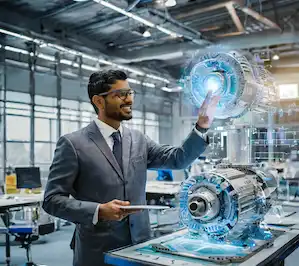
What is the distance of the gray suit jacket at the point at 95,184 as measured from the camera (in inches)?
67.9

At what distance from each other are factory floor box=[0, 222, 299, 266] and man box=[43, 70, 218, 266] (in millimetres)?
3255

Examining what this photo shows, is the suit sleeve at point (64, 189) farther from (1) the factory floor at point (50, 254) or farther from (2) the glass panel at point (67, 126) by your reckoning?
(2) the glass panel at point (67, 126)

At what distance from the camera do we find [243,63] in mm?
1930

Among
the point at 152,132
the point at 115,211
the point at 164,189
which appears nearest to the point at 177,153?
the point at 115,211

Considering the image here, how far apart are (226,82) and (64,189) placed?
90 centimetres

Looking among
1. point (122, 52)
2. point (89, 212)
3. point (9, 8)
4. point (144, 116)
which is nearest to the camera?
point (89, 212)

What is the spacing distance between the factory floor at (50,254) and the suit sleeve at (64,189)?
3339 millimetres

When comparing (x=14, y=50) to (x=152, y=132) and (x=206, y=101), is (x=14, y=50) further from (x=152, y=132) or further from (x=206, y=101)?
(x=206, y=101)

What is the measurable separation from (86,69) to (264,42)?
14.6 feet

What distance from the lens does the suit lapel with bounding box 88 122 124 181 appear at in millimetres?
1798

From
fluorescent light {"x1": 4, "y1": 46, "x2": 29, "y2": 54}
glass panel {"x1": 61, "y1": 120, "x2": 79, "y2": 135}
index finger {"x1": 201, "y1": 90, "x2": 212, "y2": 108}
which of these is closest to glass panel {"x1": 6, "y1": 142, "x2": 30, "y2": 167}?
glass panel {"x1": 61, "y1": 120, "x2": 79, "y2": 135}

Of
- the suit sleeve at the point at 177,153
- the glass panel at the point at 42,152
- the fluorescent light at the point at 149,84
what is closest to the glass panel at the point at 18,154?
the glass panel at the point at 42,152

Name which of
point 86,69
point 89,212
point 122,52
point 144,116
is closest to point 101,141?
point 89,212

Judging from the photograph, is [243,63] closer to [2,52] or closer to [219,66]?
[219,66]
